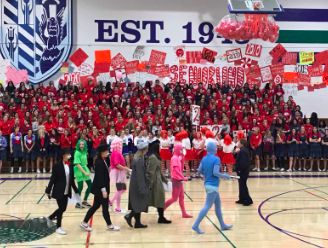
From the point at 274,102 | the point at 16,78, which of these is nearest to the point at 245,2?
the point at 274,102

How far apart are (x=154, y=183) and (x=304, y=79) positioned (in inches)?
732

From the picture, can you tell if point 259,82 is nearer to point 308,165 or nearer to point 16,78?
point 308,165

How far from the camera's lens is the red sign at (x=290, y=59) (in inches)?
960

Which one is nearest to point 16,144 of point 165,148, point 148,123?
point 148,123

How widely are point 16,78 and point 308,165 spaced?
16044 mm

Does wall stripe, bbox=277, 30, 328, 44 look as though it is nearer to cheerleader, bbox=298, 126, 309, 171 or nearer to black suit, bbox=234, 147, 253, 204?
cheerleader, bbox=298, 126, 309, 171

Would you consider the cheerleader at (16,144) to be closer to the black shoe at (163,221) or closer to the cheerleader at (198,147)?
the cheerleader at (198,147)

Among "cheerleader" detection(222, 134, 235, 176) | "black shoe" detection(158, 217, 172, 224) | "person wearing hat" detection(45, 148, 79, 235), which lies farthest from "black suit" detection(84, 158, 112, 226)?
"cheerleader" detection(222, 134, 235, 176)

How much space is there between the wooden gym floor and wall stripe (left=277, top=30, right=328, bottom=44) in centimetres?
1289

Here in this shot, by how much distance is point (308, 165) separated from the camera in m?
18.7

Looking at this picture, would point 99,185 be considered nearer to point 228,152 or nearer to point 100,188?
point 100,188

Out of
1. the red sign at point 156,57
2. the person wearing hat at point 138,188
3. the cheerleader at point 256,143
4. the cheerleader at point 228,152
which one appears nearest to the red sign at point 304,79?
the red sign at point 156,57

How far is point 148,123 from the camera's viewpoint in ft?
57.4

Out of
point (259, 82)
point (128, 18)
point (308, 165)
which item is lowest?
point (308, 165)
